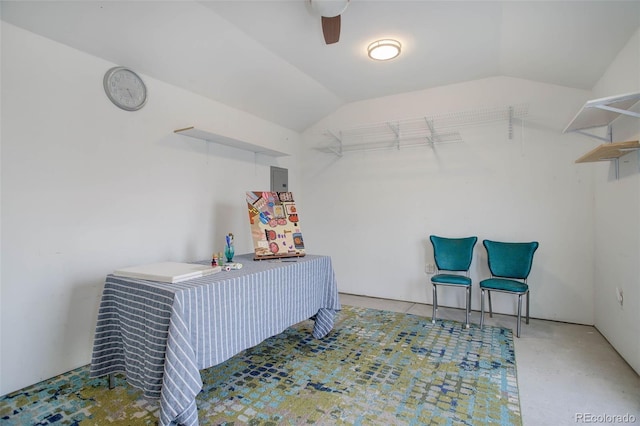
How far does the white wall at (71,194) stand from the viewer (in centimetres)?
212

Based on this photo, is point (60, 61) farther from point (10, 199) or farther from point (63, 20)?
point (10, 199)

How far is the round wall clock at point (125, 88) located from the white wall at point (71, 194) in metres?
0.06

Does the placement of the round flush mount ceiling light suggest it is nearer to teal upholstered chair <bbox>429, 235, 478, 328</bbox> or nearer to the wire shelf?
the wire shelf

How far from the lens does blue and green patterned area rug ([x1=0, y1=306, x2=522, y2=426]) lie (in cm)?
187

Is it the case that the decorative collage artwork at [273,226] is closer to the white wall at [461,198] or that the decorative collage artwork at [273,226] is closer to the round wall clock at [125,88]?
the round wall clock at [125,88]

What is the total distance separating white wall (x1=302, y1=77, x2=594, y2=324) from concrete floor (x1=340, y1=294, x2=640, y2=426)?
1.75 ft

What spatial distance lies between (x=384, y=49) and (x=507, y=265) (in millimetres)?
2571

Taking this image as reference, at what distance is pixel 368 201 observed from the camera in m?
4.59

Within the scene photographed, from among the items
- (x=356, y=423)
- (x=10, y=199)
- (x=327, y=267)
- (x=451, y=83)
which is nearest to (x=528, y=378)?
(x=356, y=423)

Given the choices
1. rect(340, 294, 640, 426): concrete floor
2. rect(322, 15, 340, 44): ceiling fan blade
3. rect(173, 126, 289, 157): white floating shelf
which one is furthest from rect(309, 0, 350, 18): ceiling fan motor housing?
rect(340, 294, 640, 426): concrete floor

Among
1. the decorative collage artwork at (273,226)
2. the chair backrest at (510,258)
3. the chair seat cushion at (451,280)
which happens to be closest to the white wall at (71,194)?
the decorative collage artwork at (273,226)

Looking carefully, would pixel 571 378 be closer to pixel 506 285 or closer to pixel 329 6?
pixel 506 285

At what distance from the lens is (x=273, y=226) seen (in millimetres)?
3051

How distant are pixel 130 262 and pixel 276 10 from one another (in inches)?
93.4
